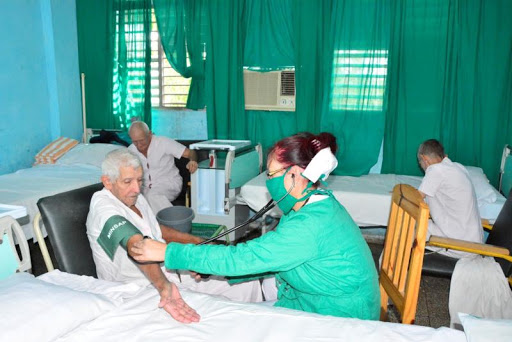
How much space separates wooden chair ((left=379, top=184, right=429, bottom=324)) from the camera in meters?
1.43

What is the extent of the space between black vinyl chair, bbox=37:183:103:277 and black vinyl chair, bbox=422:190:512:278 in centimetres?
164

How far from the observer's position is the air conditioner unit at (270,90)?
3.83 metres

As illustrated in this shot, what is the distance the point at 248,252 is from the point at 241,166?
7.45 ft

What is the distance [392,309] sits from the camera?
244 centimetres

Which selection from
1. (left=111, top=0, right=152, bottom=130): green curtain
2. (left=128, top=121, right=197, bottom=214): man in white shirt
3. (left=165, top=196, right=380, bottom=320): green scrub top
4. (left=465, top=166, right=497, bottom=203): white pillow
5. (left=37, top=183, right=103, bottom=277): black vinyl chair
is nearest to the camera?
(left=165, top=196, right=380, bottom=320): green scrub top

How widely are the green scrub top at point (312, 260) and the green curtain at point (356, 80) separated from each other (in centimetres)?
242

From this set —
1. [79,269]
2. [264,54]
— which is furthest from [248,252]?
[264,54]

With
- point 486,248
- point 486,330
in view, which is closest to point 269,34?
point 486,248

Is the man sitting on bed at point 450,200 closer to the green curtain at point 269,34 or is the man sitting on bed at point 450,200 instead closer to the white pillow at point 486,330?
the white pillow at point 486,330

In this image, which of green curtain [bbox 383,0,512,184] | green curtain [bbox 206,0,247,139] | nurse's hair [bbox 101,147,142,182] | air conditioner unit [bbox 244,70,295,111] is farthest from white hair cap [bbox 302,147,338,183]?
green curtain [bbox 206,0,247,139]

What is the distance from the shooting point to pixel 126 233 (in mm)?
1404

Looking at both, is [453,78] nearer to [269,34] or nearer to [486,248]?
[269,34]

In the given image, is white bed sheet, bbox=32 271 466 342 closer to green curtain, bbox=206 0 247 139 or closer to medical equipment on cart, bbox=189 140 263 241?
medical equipment on cart, bbox=189 140 263 241

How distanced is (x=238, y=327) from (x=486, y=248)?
1.47 metres
